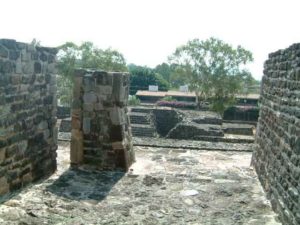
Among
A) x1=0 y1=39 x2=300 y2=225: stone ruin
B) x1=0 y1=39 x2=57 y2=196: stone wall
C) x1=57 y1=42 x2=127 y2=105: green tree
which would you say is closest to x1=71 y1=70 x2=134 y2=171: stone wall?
x1=0 y1=39 x2=300 y2=225: stone ruin

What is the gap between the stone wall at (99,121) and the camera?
7586 millimetres

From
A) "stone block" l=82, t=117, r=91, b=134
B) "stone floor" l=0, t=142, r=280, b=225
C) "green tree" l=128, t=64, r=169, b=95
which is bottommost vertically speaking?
"stone floor" l=0, t=142, r=280, b=225

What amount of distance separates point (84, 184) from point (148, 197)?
3.97 feet

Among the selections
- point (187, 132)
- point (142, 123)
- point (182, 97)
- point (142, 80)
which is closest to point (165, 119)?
point (142, 123)

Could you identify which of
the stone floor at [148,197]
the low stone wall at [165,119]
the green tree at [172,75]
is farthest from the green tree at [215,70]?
the stone floor at [148,197]

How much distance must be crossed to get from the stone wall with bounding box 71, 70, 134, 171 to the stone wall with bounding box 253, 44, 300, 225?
8.76 feet

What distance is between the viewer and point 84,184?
6750 mm

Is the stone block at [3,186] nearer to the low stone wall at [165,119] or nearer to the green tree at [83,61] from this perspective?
the low stone wall at [165,119]

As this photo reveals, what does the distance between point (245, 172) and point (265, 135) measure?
107cm

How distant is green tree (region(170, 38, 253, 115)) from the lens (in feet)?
109

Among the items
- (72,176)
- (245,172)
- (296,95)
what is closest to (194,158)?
(245,172)

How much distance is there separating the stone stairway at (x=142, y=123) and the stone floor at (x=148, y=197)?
1056 cm

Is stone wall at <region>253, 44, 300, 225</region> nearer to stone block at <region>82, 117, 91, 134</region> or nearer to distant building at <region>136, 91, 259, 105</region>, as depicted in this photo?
stone block at <region>82, 117, 91, 134</region>

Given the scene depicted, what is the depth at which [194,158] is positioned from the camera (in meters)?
8.95
